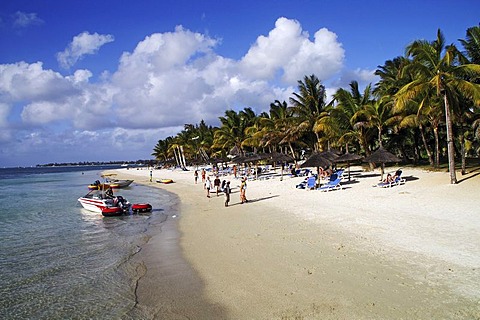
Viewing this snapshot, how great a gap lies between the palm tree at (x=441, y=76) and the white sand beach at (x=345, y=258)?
12.9 feet

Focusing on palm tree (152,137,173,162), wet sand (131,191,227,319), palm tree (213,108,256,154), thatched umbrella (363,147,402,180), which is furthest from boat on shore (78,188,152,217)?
palm tree (152,137,173,162)

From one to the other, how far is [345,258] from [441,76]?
12.7 metres

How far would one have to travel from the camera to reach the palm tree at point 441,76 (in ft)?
50.5

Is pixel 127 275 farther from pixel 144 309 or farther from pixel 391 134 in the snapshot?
pixel 391 134

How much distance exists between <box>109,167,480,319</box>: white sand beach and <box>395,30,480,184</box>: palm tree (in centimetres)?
394

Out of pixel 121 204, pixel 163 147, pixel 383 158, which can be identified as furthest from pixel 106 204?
pixel 163 147

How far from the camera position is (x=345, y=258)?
7367 mm

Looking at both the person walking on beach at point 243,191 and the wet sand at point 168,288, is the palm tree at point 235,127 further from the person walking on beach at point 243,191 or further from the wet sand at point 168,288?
the wet sand at point 168,288

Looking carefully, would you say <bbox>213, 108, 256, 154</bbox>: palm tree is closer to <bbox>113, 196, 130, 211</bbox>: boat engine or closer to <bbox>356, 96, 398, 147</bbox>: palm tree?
<bbox>356, 96, 398, 147</bbox>: palm tree

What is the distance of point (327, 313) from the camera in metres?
5.01

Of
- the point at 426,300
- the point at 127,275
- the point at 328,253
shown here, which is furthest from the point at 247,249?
the point at 426,300

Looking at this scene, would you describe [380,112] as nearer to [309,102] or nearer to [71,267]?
[309,102]

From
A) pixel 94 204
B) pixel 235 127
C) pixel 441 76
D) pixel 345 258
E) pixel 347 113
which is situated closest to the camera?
pixel 345 258

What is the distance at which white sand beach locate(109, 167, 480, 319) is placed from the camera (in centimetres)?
523
